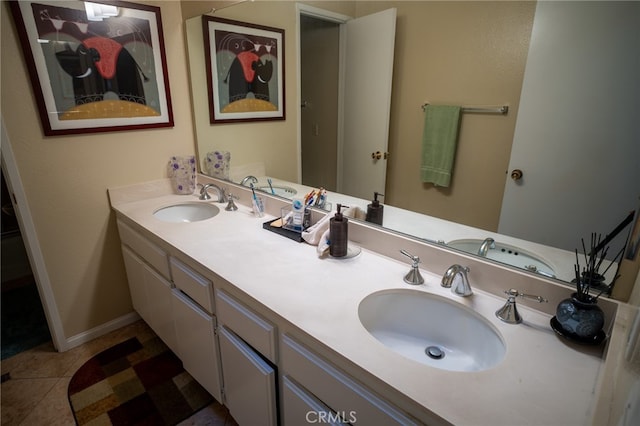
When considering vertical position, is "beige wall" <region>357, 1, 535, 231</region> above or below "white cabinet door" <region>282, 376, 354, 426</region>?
above

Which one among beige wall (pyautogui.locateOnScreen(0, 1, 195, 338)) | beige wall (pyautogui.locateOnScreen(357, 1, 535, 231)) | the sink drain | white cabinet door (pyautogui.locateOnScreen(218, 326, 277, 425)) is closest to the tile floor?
beige wall (pyautogui.locateOnScreen(0, 1, 195, 338))

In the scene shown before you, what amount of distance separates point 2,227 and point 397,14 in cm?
362

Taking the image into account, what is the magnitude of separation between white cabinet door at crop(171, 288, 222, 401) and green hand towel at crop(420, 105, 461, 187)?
41.8 inches

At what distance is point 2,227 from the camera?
9.80ft

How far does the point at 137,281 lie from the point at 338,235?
143 cm

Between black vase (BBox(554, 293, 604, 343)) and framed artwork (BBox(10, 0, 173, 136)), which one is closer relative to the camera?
black vase (BBox(554, 293, 604, 343))

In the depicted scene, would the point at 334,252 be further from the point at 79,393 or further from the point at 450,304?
the point at 79,393

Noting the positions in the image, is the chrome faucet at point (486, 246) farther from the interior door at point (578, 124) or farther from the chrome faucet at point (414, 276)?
the chrome faucet at point (414, 276)

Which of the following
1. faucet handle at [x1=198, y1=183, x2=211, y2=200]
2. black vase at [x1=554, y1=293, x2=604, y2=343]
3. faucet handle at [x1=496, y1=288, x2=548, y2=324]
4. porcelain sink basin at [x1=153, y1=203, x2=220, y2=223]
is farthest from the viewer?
faucet handle at [x1=198, y1=183, x2=211, y2=200]

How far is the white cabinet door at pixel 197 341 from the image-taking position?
1.47 m

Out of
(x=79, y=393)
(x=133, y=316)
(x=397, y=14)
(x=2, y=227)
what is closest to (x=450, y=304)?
(x=397, y=14)

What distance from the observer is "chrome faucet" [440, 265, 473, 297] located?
3.65 feet

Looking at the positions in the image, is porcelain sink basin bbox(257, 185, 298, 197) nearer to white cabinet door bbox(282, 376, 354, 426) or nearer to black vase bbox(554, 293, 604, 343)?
white cabinet door bbox(282, 376, 354, 426)

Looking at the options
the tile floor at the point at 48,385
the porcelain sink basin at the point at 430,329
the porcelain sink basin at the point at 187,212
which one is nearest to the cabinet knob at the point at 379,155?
the porcelain sink basin at the point at 430,329
